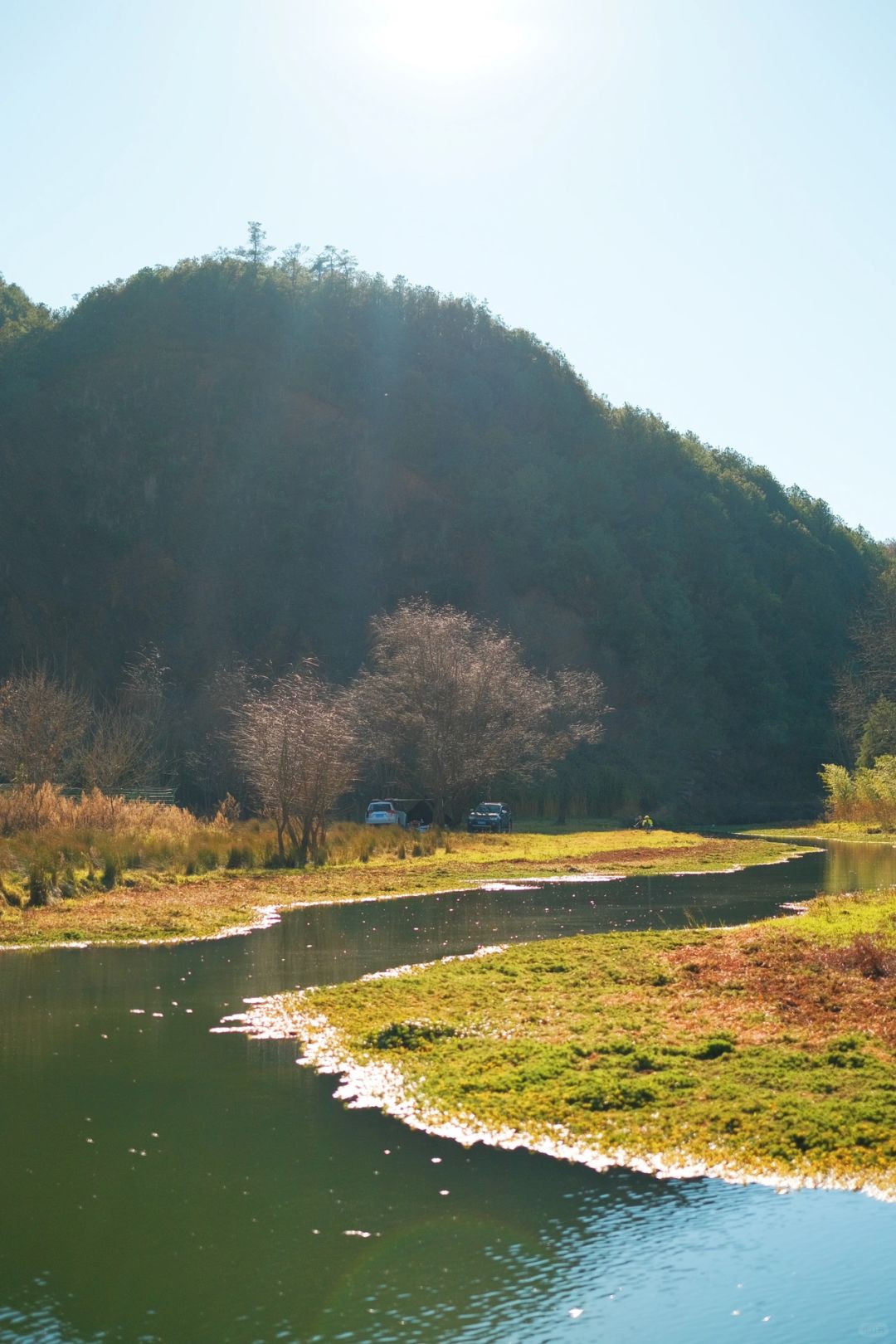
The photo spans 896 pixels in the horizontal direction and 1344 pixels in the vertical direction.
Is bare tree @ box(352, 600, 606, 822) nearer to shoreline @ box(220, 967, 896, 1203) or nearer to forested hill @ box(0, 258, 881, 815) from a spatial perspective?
forested hill @ box(0, 258, 881, 815)

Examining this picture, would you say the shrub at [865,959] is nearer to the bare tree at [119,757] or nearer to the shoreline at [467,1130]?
the shoreline at [467,1130]

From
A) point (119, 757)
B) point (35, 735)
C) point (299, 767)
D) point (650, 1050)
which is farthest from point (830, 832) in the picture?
point (650, 1050)

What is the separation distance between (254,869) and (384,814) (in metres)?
23.9

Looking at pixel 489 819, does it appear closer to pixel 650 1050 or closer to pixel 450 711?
pixel 450 711

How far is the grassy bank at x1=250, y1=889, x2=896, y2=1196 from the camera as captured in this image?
35.7 ft

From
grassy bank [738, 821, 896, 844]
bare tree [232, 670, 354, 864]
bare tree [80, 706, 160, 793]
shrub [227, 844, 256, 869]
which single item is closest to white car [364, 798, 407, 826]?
bare tree [80, 706, 160, 793]

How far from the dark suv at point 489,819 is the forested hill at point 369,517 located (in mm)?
22824

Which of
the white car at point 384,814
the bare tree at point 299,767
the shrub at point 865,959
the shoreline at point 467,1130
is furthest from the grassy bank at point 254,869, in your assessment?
the shrub at point 865,959

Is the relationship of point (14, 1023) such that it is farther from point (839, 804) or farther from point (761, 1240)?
point (839, 804)

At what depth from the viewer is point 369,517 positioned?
98438 mm

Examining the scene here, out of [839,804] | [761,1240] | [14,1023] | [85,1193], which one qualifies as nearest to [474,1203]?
[761,1240]

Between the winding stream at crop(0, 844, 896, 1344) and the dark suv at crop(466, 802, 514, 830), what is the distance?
140 ft

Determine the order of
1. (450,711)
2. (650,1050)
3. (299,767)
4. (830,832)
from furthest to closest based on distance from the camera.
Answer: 1. (830,832)
2. (450,711)
3. (299,767)
4. (650,1050)

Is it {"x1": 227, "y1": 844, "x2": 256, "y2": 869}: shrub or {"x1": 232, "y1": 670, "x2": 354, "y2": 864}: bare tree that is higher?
{"x1": 232, "y1": 670, "x2": 354, "y2": 864}: bare tree
